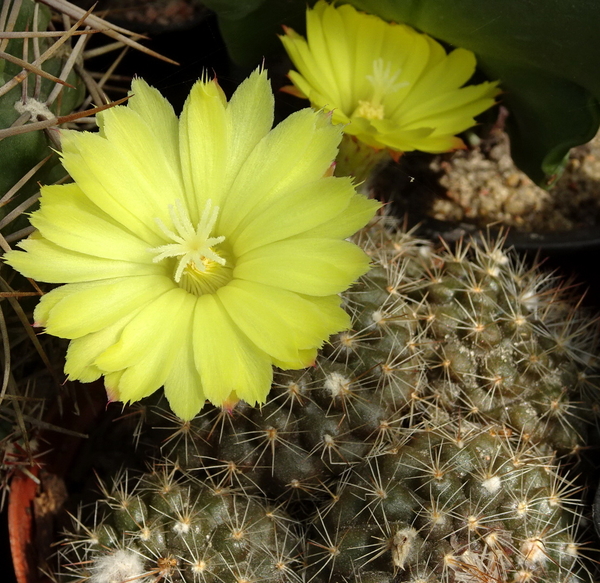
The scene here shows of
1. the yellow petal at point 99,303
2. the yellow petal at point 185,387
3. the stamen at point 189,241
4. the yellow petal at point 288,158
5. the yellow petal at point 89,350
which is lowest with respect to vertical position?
the yellow petal at point 185,387

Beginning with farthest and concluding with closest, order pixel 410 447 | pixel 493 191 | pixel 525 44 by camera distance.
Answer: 1. pixel 493 191
2. pixel 525 44
3. pixel 410 447

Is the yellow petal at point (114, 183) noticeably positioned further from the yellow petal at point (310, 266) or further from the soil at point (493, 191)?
the soil at point (493, 191)

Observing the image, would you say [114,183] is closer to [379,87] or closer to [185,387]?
[185,387]

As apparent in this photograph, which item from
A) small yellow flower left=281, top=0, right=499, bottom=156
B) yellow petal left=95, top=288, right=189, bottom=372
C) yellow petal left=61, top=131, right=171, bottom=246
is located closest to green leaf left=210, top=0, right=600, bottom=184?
small yellow flower left=281, top=0, right=499, bottom=156

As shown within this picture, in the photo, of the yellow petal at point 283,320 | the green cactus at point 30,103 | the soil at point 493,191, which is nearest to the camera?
the yellow petal at point 283,320

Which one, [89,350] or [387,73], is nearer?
[89,350]

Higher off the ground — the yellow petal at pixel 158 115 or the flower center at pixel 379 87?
the yellow petal at pixel 158 115

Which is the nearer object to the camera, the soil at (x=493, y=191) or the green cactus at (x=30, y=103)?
the green cactus at (x=30, y=103)

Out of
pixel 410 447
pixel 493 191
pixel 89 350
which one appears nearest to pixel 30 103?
pixel 89 350

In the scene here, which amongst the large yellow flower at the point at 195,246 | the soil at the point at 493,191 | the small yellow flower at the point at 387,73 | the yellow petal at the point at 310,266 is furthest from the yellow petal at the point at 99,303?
the soil at the point at 493,191
